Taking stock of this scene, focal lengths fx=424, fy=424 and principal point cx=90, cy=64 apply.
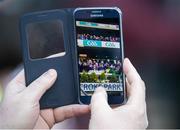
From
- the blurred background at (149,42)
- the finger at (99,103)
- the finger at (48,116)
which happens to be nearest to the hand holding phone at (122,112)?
the finger at (99,103)

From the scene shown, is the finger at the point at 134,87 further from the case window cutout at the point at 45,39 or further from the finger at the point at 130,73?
the case window cutout at the point at 45,39

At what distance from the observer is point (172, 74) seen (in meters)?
1.38

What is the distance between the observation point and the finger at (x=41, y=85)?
2.63 feet

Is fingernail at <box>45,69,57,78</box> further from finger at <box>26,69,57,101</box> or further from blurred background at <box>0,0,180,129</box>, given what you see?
blurred background at <box>0,0,180,129</box>

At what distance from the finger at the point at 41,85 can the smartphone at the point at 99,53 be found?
0.06 m

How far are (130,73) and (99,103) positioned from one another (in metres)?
0.10

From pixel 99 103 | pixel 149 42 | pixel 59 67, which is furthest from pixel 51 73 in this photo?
pixel 149 42

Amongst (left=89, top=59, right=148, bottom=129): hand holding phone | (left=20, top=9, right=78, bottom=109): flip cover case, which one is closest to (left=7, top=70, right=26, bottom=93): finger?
(left=20, top=9, right=78, bottom=109): flip cover case

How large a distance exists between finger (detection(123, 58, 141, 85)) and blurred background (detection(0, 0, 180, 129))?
1.58ft

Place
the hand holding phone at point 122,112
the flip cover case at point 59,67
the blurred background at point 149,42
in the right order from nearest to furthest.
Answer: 1. the hand holding phone at point 122,112
2. the flip cover case at point 59,67
3. the blurred background at point 149,42

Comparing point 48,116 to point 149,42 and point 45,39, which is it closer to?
point 45,39

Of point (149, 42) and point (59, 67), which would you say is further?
point (149, 42)

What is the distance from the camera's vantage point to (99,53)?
863 mm

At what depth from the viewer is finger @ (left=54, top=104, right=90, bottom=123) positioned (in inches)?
34.1
